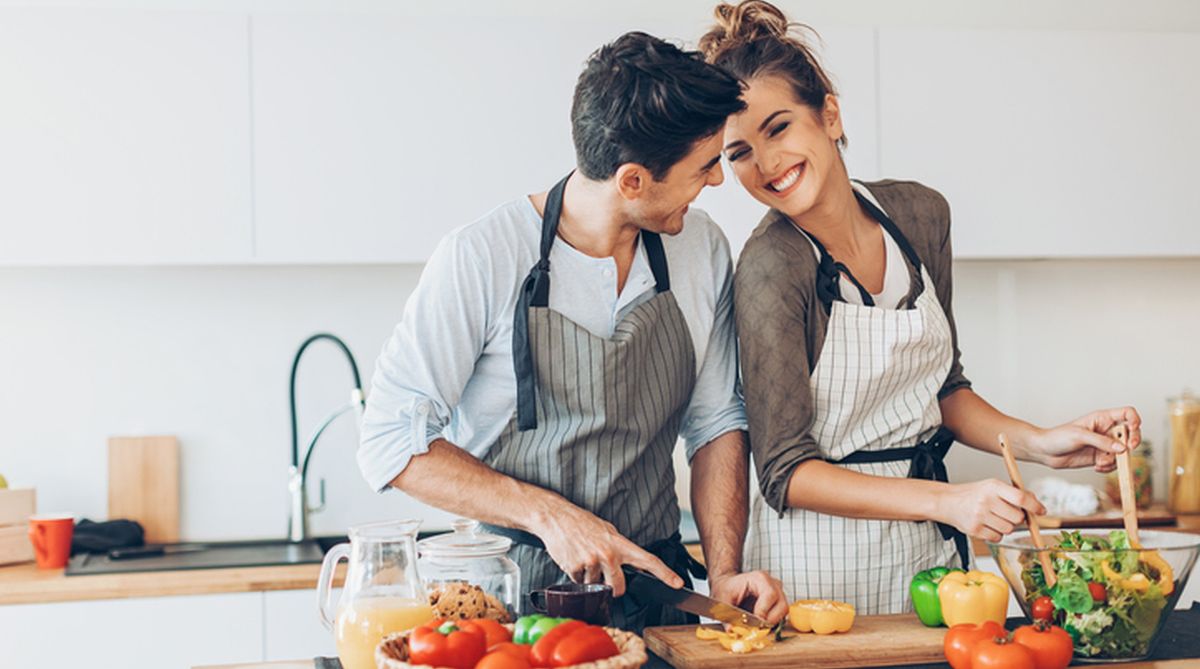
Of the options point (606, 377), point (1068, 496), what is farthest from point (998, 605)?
point (1068, 496)

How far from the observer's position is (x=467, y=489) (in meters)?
1.74

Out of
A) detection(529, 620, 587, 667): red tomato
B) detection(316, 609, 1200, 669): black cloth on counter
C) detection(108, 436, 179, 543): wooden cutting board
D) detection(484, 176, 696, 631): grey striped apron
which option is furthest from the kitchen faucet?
detection(529, 620, 587, 667): red tomato

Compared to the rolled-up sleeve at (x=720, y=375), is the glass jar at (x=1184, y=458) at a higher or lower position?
lower

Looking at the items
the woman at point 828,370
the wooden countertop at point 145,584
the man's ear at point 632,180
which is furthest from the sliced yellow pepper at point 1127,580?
the wooden countertop at point 145,584

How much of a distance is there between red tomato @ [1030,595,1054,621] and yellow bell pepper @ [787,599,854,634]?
22 centimetres

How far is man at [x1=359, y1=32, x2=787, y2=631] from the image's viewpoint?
169 cm

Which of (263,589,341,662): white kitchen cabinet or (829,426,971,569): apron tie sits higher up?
(829,426,971,569): apron tie

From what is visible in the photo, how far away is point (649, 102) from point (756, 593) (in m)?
0.66

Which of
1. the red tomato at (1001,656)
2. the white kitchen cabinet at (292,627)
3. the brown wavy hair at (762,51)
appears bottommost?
the white kitchen cabinet at (292,627)

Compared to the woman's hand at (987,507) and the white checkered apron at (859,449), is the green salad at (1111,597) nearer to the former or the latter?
the woman's hand at (987,507)

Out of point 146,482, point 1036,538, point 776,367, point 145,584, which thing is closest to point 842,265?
point 776,367

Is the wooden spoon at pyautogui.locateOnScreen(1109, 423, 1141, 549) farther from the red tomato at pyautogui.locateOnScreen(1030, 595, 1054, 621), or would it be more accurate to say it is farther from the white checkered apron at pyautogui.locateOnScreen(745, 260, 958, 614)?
the white checkered apron at pyautogui.locateOnScreen(745, 260, 958, 614)

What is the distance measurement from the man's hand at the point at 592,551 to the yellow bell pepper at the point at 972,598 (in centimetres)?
33

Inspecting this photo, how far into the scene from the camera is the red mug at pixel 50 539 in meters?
2.87
